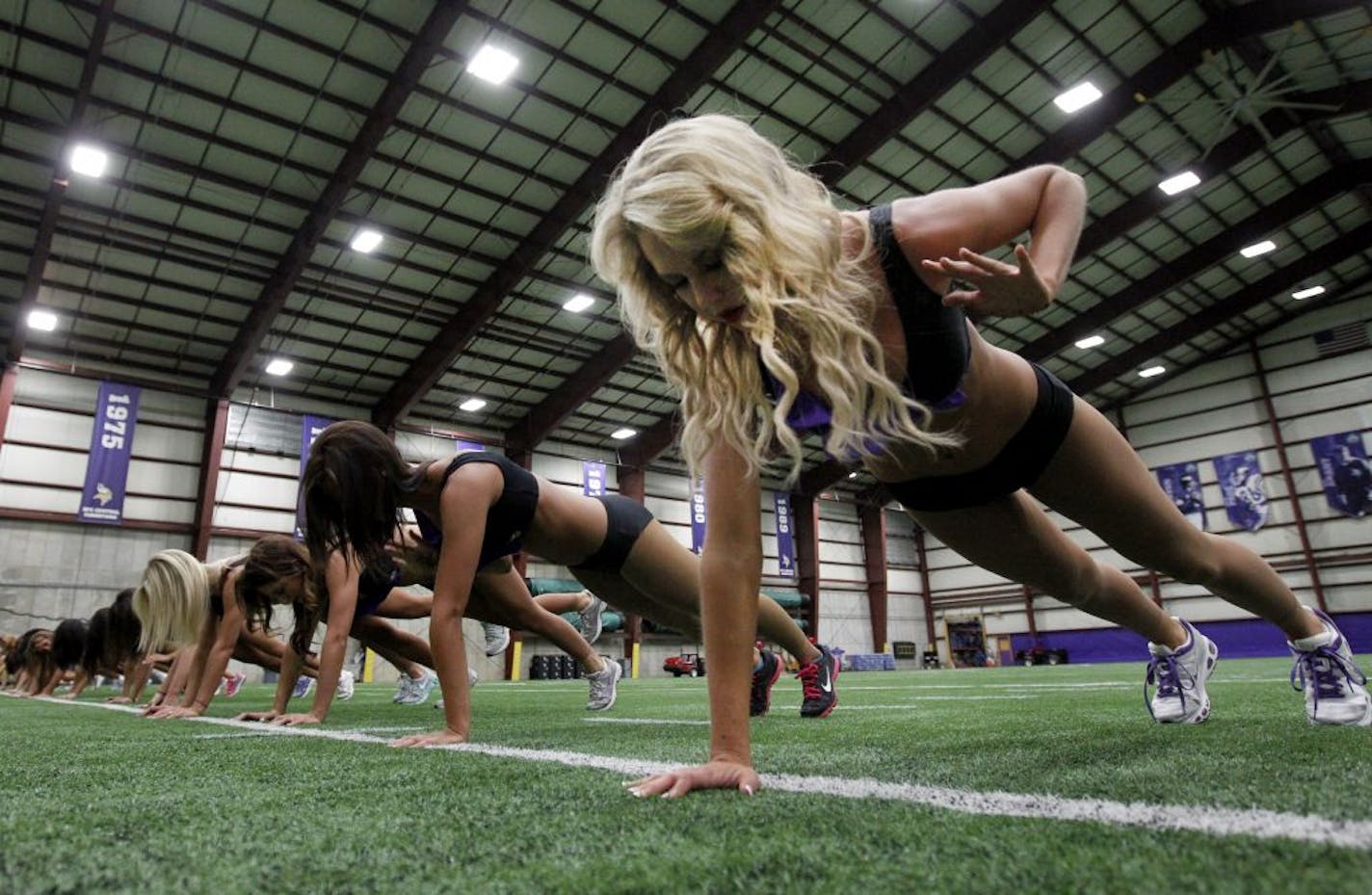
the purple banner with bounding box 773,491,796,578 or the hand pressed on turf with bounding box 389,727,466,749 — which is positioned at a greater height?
the purple banner with bounding box 773,491,796,578

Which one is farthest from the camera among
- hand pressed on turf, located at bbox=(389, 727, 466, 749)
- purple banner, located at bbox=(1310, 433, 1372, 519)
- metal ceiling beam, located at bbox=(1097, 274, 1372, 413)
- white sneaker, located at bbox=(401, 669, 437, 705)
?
metal ceiling beam, located at bbox=(1097, 274, 1372, 413)

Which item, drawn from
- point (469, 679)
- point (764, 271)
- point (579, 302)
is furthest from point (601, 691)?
point (579, 302)

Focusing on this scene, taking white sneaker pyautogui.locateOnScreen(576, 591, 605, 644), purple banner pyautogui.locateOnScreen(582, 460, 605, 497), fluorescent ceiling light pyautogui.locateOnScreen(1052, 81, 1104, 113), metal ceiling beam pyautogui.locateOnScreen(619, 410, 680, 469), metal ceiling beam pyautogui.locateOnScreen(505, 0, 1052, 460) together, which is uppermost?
fluorescent ceiling light pyautogui.locateOnScreen(1052, 81, 1104, 113)

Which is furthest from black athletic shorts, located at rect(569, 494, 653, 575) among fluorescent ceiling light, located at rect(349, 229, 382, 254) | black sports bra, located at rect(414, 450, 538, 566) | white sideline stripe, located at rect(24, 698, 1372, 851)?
fluorescent ceiling light, located at rect(349, 229, 382, 254)

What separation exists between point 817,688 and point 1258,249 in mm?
22475

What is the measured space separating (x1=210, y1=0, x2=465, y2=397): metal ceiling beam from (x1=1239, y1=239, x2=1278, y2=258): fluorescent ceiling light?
19.1 metres

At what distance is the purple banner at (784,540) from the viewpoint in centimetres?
2547

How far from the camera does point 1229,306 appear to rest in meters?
21.9

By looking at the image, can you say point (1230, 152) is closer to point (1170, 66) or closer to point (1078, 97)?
point (1170, 66)

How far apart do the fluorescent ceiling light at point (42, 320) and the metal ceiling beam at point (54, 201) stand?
0.25 m

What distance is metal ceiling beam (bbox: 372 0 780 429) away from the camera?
11.7 m

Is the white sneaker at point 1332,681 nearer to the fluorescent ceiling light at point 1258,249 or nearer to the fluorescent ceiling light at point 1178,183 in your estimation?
the fluorescent ceiling light at point 1178,183

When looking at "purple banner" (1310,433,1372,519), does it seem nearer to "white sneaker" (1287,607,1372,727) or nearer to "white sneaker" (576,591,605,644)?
"white sneaker" (576,591,605,644)

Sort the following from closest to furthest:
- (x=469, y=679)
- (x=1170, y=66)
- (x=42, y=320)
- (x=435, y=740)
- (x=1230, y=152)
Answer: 1. (x=435, y=740)
2. (x=469, y=679)
3. (x=1170, y=66)
4. (x=42, y=320)
5. (x=1230, y=152)
